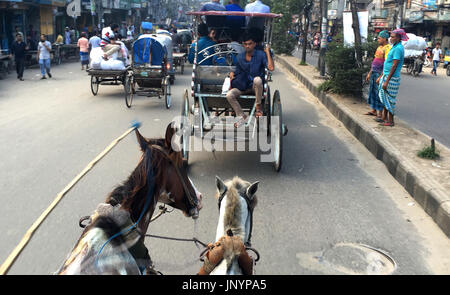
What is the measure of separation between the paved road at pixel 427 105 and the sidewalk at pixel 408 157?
1.09m

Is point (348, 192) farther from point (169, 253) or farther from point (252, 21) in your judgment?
point (252, 21)

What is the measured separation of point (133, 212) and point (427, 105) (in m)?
12.8

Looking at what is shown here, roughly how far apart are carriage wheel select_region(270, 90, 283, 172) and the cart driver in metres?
0.34

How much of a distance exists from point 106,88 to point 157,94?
168 inches

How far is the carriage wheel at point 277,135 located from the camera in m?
6.34

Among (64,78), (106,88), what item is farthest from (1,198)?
(64,78)

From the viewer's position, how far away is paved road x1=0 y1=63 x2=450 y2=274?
13.6 feet

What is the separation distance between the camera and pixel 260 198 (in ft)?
18.2

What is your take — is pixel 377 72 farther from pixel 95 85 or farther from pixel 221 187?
pixel 95 85

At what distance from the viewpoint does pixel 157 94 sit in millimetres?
11586

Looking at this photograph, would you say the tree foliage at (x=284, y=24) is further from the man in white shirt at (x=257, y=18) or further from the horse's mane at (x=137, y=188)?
the horse's mane at (x=137, y=188)

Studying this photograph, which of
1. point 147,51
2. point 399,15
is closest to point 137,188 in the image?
point 147,51

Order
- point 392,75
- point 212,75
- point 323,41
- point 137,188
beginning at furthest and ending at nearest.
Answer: point 323,41 < point 392,75 < point 212,75 < point 137,188

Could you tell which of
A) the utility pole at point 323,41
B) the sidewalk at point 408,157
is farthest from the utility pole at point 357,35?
the utility pole at point 323,41
